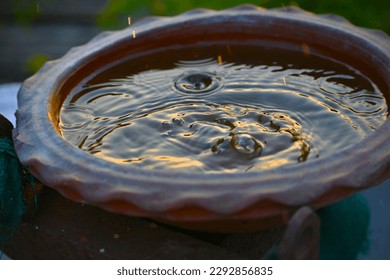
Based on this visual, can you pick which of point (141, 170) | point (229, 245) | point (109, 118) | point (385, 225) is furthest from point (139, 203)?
point (385, 225)

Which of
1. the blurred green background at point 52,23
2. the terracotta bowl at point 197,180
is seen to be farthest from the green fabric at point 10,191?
the blurred green background at point 52,23

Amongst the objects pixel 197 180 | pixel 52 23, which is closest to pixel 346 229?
pixel 197 180

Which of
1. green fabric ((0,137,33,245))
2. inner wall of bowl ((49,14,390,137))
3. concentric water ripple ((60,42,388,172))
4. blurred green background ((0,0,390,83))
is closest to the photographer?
concentric water ripple ((60,42,388,172))

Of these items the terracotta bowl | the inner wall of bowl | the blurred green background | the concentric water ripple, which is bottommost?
the terracotta bowl

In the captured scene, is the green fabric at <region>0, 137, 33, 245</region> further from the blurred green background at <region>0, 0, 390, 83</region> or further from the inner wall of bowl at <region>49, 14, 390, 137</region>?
the blurred green background at <region>0, 0, 390, 83</region>

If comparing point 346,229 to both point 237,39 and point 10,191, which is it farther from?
point 10,191

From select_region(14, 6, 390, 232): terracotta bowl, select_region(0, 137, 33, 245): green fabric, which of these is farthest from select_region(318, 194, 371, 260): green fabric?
select_region(0, 137, 33, 245): green fabric

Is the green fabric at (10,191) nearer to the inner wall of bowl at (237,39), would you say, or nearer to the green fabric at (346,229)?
the inner wall of bowl at (237,39)

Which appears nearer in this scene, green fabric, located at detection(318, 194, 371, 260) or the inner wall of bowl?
green fabric, located at detection(318, 194, 371, 260)
